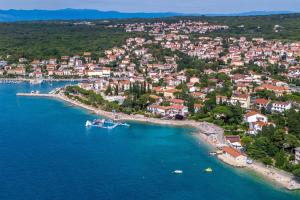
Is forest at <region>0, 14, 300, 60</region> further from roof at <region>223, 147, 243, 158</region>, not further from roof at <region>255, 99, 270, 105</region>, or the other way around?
roof at <region>223, 147, 243, 158</region>

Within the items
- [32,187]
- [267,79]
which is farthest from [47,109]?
[267,79]

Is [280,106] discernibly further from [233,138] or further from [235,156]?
[235,156]

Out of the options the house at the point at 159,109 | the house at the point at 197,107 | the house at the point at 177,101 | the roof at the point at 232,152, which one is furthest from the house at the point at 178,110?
the roof at the point at 232,152

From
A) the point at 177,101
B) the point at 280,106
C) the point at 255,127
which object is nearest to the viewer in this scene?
the point at 255,127

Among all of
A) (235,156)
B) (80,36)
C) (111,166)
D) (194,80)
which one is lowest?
A: (111,166)

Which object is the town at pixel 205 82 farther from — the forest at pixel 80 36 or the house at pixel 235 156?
the forest at pixel 80 36

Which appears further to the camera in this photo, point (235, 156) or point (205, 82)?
point (205, 82)

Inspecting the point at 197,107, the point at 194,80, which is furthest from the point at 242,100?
the point at 194,80

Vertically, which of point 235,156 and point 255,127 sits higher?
point 255,127
